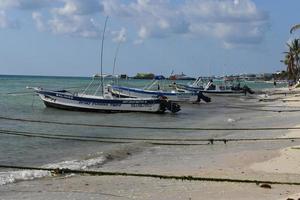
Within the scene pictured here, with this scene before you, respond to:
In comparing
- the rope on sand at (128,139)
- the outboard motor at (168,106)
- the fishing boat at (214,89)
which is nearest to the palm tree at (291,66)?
the fishing boat at (214,89)

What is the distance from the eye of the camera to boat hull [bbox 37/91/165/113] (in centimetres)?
3559

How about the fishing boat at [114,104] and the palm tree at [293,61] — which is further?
the palm tree at [293,61]

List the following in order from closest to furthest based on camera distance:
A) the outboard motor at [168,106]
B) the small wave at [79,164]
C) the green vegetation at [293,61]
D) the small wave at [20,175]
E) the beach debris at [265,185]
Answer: the beach debris at [265,185]
the small wave at [20,175]
the small wave at [79,164]
the outboard motor at [168,106]
the green vegetation at [293,61]

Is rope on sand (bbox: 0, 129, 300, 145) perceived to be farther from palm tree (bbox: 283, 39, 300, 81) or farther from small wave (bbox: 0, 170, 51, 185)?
palm tree (bbox: 283, 39, 300, 81)

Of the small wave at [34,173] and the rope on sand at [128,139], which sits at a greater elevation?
the small wave at [34,173]

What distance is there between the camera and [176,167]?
41.2 ft

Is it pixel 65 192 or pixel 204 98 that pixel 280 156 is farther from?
pixel 204 98

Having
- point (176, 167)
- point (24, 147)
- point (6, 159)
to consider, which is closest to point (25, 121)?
point (24, 147)

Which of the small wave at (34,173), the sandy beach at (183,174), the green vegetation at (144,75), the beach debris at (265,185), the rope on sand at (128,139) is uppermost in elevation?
the green vegetation at (144,75)

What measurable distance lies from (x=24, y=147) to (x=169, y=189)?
9276 millimetres

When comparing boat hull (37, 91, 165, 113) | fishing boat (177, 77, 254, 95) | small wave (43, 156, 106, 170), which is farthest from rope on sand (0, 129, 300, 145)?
fishing boat (177, 77, 254, 95)

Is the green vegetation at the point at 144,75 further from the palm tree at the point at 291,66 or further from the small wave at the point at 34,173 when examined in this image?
the small wave at the point at 34,173

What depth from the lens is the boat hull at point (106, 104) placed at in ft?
117

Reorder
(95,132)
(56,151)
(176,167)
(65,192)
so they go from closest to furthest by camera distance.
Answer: (65,192) → (176,167) → (56,151) → (95,132)
